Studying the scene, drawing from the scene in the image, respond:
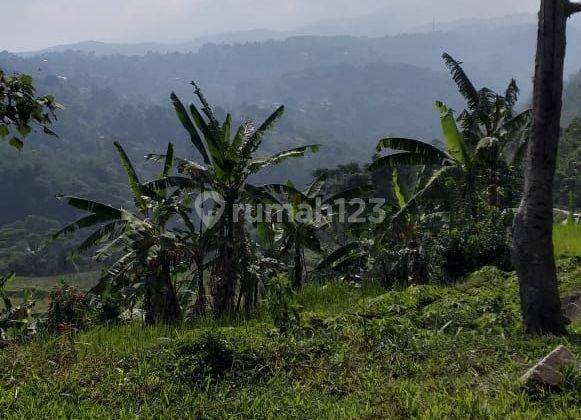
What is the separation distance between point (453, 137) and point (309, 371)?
1211 centimetres

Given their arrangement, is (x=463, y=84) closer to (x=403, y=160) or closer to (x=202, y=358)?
(x=403, y=160)

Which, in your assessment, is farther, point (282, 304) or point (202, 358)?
point (282, 304)

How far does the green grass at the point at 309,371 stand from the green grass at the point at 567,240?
677 cm

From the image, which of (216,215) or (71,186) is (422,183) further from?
(71,186)

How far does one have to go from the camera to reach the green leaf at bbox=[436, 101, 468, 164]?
17.2 metres

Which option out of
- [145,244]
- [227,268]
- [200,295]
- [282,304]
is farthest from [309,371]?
[200,295]

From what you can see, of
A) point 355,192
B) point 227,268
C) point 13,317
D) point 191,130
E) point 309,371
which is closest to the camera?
point 309,371

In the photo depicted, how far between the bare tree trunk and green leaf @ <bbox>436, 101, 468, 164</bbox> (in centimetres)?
923

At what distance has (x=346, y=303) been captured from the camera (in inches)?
473

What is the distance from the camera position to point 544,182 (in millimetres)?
7895

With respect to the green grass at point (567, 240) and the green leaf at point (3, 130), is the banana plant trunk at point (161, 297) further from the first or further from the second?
the green grass at point (567, 240)

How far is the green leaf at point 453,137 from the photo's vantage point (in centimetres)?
1725

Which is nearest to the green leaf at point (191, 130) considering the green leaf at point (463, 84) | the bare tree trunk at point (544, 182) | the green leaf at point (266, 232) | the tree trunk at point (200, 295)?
the tree trunk at point (200, 295)

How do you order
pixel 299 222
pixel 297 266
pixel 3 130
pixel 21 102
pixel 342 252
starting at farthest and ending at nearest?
pixel 297 266, pixel 299 222, pixel 342 252, pixel 3 130, pixel 21 102
